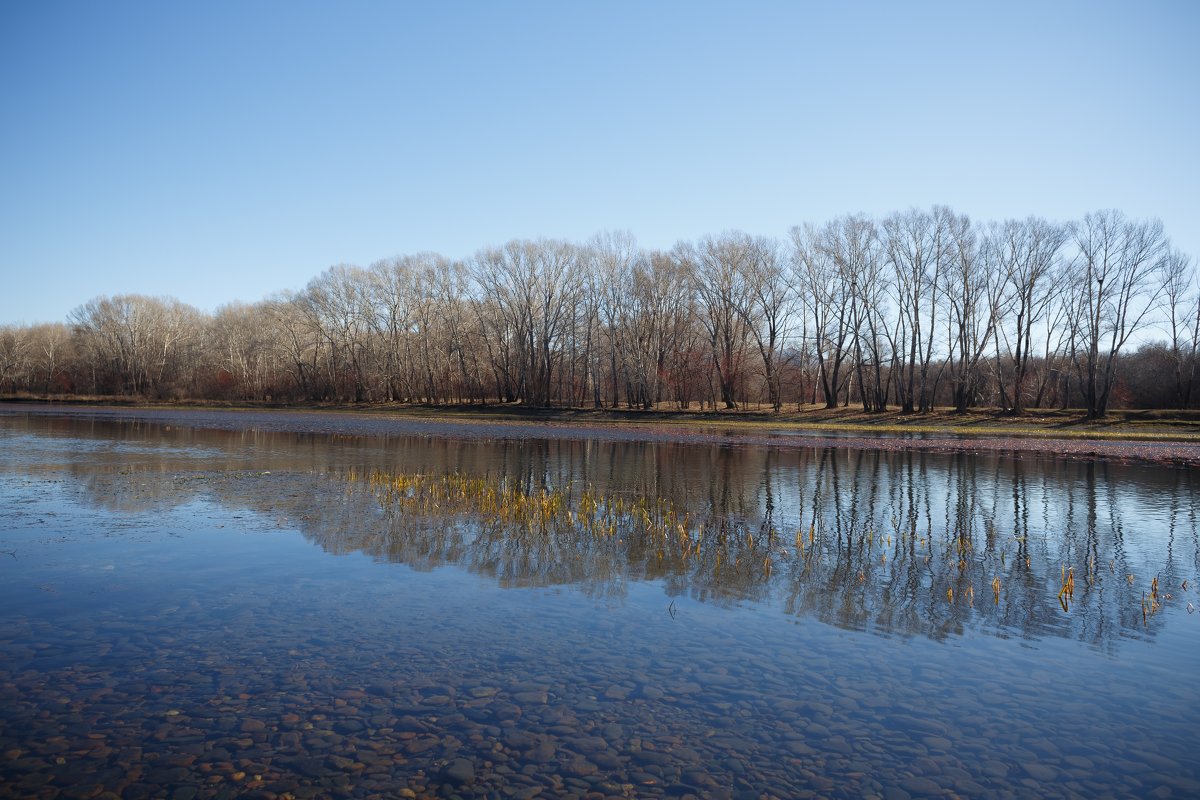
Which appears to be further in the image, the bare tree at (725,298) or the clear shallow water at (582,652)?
the bare tree at (725,298)

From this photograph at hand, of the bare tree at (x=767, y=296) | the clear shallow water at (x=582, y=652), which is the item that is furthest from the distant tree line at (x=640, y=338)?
the clear shallow water at (x=582, y=652)

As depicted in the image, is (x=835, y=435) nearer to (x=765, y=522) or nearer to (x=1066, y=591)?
(x=765, y=522)

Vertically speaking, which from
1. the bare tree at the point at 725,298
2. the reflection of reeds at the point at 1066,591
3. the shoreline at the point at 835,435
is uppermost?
the bare tree at the point at 725,298

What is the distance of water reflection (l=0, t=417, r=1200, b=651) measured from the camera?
10758 mm

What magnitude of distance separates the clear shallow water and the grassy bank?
36.2 meters

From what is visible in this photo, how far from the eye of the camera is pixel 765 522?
1638 centimetres

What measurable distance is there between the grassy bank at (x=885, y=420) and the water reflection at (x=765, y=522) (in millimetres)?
21098

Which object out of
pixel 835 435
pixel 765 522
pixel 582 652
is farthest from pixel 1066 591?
pixel 835 435

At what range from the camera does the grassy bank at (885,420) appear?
50.0 metres

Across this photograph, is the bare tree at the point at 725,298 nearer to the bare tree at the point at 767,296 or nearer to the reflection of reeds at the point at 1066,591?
the bare tree at the point at 767,296

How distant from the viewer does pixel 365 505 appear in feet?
56.9

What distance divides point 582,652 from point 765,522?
899cm

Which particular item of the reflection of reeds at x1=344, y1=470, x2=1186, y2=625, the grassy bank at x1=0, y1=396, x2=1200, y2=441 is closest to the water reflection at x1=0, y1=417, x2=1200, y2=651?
the reflection of reeds at x1=344, y1=470, x2=1186, y2=625

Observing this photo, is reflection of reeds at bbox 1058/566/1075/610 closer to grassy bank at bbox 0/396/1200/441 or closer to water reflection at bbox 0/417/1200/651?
water reflection at bbox 0/417/1200/651
